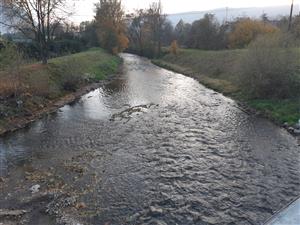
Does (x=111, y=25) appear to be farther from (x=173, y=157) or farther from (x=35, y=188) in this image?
(x=35, y=188)

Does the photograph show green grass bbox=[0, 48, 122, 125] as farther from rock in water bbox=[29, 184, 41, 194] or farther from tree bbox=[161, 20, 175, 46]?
tree bbox=[161, 20, 175, 46]

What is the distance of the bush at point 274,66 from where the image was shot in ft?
63.7

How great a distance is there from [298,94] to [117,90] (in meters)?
15.5

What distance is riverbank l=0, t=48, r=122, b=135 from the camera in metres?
17.6

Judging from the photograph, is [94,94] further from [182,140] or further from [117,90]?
[182,140]

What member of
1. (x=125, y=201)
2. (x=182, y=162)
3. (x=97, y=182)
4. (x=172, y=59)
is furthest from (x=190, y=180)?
(x=172, y=59)

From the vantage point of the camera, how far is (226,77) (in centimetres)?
3016

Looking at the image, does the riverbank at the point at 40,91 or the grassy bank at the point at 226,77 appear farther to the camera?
the grassy bank at the point at 226,77

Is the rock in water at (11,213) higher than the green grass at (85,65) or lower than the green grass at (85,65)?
lower

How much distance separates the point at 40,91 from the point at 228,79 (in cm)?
1766

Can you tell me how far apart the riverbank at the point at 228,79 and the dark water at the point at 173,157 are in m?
1.08

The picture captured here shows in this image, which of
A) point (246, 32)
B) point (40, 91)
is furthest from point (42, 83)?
point (246, 32)

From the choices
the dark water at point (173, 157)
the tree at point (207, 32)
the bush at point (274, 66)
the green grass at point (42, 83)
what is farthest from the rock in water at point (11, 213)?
the tree at point (207, 32)

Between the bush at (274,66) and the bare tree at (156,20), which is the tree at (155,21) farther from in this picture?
the bush at (274,66)
